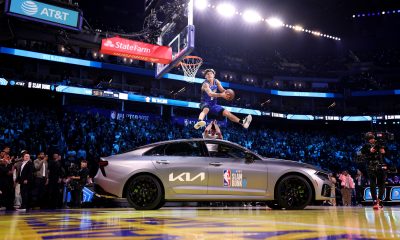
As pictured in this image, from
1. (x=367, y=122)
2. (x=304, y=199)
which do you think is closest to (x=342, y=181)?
(x=304, y=199)

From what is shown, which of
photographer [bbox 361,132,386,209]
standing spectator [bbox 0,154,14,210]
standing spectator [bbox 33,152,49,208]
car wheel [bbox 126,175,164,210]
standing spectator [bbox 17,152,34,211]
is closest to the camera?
car wheel [bbox 126,175,164,210]

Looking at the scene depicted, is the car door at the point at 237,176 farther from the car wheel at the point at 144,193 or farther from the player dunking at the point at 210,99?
the player dunking at the point at 210,99

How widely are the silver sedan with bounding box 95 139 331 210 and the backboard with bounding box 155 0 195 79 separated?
295 inches

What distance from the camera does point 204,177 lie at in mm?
7375

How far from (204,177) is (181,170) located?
0.50 meters

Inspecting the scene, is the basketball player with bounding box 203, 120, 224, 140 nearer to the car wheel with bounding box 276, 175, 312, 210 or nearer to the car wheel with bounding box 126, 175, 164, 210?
the car wheel with bounding box 276, 175, 312, 210

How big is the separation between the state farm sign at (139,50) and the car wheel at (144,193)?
9425mm

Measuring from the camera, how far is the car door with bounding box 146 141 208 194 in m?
7.29

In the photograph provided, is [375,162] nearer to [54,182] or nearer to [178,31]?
[54,182]

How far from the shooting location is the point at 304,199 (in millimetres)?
7648

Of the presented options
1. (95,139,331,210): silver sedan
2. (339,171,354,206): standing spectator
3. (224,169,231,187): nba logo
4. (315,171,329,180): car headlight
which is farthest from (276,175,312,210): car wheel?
(339,171,354,206): standing spectator

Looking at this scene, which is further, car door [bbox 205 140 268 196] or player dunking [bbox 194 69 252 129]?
player dunking [bbox 194 69 252 129]

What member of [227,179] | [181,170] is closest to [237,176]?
[227,179]

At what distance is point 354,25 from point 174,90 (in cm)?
2735
